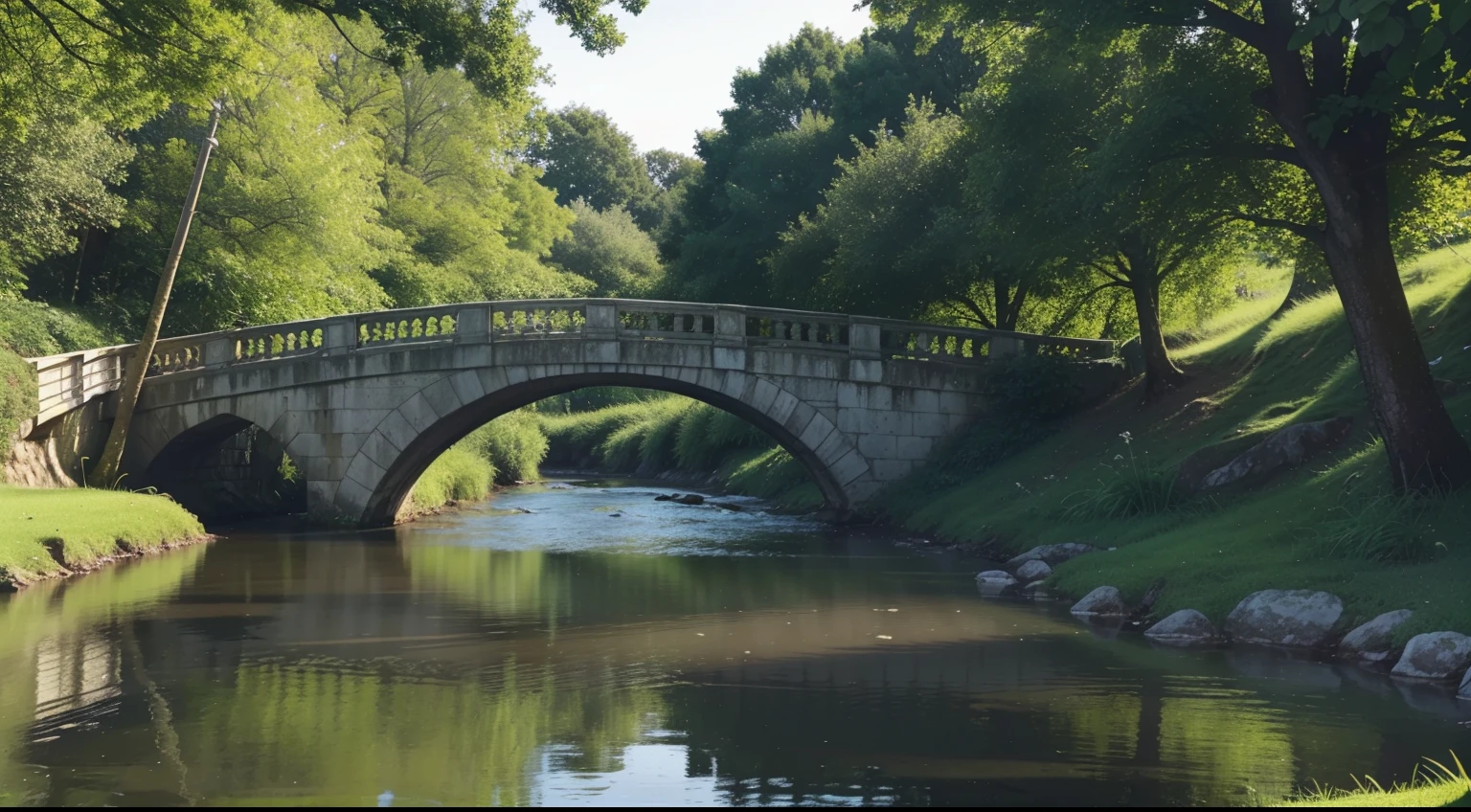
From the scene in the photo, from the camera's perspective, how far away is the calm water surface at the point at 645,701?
8766 mm

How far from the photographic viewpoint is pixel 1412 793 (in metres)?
7.73

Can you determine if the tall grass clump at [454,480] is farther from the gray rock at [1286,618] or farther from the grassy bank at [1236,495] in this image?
the gray rock at [1286,618]

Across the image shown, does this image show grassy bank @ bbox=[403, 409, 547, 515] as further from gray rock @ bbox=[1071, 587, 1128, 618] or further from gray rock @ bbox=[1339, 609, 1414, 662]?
gray rock @ bbox=[1339, 609, 1414, 662]

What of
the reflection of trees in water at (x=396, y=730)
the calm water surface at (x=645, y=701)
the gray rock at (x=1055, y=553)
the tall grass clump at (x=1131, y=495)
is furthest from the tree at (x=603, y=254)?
the reflection of trees in water at (x=396, y=730)

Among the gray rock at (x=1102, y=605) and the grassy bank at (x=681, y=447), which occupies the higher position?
the grassy bank at (x=681, y=447)

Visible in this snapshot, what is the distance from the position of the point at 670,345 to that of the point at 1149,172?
39.8ft

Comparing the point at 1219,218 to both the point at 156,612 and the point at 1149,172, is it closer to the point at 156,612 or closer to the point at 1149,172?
the point at 1149,172

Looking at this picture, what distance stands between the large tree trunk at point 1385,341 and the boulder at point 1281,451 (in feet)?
10.6

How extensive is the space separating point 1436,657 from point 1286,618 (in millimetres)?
2161

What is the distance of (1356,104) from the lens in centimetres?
1387

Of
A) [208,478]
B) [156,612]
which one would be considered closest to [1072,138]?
[156,612]

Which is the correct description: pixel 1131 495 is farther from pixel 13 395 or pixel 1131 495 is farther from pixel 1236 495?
pixel 13 395

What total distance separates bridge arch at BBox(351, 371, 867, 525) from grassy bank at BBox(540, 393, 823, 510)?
15.3 ft

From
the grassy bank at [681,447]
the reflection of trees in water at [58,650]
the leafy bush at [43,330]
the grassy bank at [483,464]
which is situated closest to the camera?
the reflection of trees in water at [58,650]
